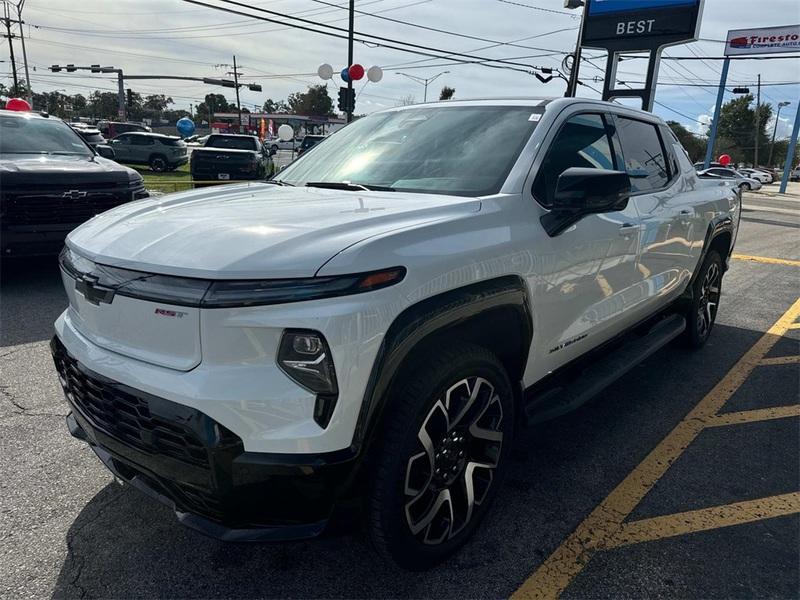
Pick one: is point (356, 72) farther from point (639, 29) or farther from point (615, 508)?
point (615, 508)

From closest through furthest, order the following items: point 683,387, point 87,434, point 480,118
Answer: point 87,434, point 480,118, point 683,387

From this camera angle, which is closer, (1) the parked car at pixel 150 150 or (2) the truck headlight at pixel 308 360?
(2) the truck headlight at pixel 308 360

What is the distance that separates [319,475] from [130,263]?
950 millimetres

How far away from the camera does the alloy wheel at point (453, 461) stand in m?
2.13

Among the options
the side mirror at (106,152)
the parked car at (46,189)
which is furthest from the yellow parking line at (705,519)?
the side mirror at (106,152)

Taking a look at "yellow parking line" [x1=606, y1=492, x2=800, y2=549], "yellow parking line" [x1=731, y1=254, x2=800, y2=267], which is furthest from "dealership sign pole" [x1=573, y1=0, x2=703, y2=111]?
"yellow parking line" [x1=606, y1=492, x2=800, y2=549]

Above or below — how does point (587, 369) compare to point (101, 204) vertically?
below

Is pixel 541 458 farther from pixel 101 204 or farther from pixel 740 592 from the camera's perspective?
pixel 101 204

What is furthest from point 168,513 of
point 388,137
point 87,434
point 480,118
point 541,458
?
point 480,118

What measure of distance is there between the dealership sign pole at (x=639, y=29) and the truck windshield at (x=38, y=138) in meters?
13.3

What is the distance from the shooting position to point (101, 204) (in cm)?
622

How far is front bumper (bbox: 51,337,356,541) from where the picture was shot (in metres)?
1.77

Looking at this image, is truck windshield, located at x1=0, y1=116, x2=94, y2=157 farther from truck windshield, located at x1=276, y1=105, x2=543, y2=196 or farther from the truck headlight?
the truck headlight

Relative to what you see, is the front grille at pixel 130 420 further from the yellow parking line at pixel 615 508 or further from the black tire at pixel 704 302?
the black tire at pixel 704 302
